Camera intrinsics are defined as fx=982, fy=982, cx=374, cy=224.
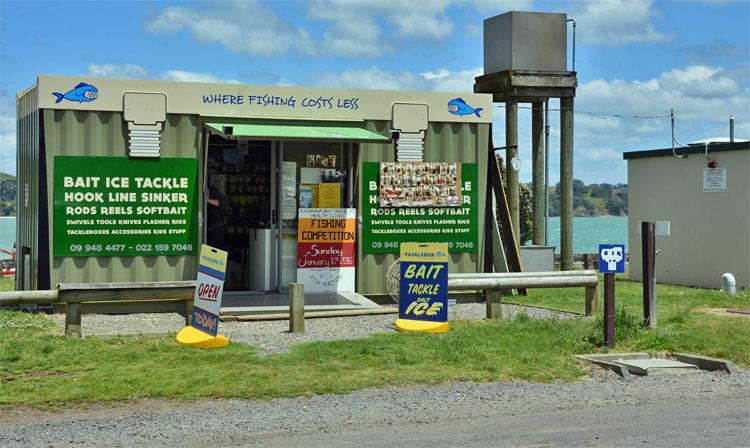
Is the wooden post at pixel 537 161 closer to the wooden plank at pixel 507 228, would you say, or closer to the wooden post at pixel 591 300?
the wooden plank at pixel 507 228

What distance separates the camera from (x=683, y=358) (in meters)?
11.5

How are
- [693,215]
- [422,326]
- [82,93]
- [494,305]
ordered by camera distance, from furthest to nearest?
[693,215] < [82,93] < [494,305] < [422,326]

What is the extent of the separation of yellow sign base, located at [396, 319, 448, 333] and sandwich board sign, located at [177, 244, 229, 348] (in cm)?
253

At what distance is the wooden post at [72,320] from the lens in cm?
1230

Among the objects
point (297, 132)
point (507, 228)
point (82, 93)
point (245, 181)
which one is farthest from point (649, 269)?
point (82, 93)

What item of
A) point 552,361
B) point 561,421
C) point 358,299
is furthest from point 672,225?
point 561,421

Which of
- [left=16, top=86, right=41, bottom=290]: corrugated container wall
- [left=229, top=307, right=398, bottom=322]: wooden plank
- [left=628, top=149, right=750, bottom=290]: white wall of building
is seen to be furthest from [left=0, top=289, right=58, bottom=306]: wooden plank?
[left=628, top=149, right=750, bottom=290]: white wall of building

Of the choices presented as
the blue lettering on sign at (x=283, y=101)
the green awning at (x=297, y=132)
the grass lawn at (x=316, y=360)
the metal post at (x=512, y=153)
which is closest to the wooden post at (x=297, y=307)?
the grass lawn at (x=316, y=360)

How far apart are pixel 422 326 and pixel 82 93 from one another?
21.9 feet

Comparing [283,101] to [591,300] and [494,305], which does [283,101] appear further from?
[591,300]

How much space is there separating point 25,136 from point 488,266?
8.45 metres

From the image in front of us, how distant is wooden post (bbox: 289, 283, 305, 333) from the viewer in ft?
42.6

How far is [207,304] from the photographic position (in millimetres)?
12055

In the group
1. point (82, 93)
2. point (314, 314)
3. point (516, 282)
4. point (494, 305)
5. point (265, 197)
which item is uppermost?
point (82, 93)
